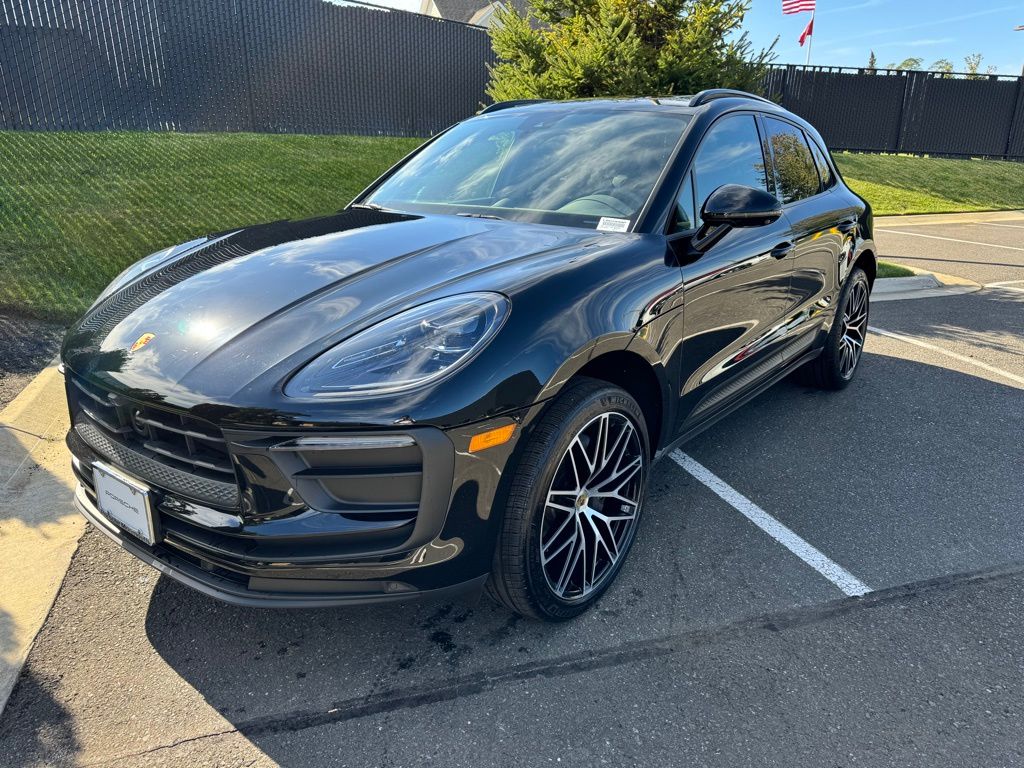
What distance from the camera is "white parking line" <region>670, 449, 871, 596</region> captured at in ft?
8.92

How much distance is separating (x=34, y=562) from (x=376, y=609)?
1367 millimetres

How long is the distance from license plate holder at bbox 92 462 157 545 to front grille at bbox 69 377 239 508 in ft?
0.12

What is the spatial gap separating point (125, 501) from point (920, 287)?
28.6ft

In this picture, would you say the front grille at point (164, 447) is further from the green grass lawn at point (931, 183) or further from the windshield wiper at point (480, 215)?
the green grass lawn at point (931, 183)

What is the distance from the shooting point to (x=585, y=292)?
229cm

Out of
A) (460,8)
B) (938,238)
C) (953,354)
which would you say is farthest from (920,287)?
(460,8)

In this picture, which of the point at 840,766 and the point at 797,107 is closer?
the point at 840,766

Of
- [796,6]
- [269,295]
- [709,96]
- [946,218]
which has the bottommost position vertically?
[946,218]

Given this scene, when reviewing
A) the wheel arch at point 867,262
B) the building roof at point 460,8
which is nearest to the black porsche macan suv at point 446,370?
the wheel arch at point 867,262

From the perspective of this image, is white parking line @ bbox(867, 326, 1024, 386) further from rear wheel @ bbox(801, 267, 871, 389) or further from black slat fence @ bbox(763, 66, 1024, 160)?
black slat fence @ bbox(763, 66, 1024, 160)

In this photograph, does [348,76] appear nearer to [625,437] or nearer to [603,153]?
[603,153]

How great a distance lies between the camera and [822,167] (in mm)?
4375

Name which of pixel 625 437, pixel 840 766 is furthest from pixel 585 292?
pixel 840 766

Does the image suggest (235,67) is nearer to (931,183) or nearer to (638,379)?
(638,379)
